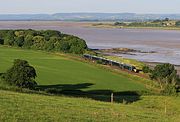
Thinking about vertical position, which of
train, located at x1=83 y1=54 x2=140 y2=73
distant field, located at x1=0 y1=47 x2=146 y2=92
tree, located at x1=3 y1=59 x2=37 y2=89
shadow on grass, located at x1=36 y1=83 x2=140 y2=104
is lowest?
train, located at x1=83 y1=54 x2=140 y2=73

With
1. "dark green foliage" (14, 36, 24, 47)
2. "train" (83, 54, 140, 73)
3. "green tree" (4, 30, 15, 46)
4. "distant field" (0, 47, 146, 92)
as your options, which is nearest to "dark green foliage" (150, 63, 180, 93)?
"distant field" (0, 47, 146, 92)

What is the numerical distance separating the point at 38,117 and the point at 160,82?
2892 centimetres

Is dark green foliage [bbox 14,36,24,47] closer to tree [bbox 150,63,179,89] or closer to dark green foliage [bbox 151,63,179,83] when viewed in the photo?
tree [bbox 150,63,179,89]

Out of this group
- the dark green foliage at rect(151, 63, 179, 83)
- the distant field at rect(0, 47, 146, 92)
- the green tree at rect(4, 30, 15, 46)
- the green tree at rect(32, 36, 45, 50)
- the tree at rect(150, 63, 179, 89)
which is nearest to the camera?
the distant field at rect(0, 47, 146, 92)

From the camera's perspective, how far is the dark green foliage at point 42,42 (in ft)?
261

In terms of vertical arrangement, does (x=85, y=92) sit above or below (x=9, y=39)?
above

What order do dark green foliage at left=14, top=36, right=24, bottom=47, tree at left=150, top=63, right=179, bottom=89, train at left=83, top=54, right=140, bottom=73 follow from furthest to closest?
dark green foliage at left=14, top=36, right=24, bottom=47, train at left=83, top=54, right=140, bottom=73, tree at left=150, top=63, right=179, bottom=89

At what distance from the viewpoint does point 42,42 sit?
281 feet

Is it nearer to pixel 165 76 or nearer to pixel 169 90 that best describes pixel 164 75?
pixel 165 76

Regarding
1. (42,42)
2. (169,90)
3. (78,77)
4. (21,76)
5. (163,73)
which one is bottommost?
(42,42)

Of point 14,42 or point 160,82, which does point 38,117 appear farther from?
point 14,42

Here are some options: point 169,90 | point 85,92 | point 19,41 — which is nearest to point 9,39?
point 19,41

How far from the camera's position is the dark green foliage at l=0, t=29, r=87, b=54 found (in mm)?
79562

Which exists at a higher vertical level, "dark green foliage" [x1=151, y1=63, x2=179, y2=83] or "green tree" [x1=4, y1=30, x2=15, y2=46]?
"dark green foliage" [x1=151, y1=63, x2=179, y2=83]
